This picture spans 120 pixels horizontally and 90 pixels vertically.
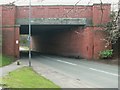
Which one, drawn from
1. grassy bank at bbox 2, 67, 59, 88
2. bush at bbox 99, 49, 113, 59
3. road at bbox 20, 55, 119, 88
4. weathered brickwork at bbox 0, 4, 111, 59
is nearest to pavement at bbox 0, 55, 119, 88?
road at bbox 20, 55, 119, 88

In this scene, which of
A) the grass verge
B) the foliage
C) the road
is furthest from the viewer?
the road

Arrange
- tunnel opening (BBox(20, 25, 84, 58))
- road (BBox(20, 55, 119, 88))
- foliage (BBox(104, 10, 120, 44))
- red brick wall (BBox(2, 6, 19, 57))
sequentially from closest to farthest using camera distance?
foliage (BBox(104, 10, 120, 44))
road (BBox(20, 55, 119, 88))
red brick wall (BBox(2, 6, 19, 57))
tunnel opening (BBox(20, 25, 84, 58))

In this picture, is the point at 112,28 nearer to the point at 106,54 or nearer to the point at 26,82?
the point at 26,82

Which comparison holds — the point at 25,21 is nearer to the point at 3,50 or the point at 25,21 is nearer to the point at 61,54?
the point at 3,50

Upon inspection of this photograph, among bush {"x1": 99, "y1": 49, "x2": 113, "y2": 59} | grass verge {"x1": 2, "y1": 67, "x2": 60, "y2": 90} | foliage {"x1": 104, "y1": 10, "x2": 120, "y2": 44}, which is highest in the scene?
foliage {"x1": 104, "y1": 10, "x2": 120, "y2": 44}

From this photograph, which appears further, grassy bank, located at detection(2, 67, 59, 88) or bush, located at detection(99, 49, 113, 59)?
bush, located at detection(99, 49, 113, 59)

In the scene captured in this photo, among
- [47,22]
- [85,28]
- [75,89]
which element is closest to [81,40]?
[85,28]

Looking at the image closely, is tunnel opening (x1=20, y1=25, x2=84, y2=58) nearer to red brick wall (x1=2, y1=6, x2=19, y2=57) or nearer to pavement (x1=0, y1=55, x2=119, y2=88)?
red brick wall (x1=2, y1=6, x2=19, y2=57)

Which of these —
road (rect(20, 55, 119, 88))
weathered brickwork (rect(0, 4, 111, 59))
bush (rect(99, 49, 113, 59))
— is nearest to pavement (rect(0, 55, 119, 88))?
road (rect(20, 55, 119, 88))

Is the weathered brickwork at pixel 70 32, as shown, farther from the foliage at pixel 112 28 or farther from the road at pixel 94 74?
the foliage at pixel 112 28

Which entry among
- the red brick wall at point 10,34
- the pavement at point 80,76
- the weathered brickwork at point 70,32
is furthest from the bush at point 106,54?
the red brick wall at point 10,34

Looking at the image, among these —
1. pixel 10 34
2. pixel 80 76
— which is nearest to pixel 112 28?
pixel 80 76

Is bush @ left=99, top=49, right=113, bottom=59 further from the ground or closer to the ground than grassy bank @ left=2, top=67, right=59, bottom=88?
closer to the ground

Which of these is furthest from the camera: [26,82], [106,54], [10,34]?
[10,34]
